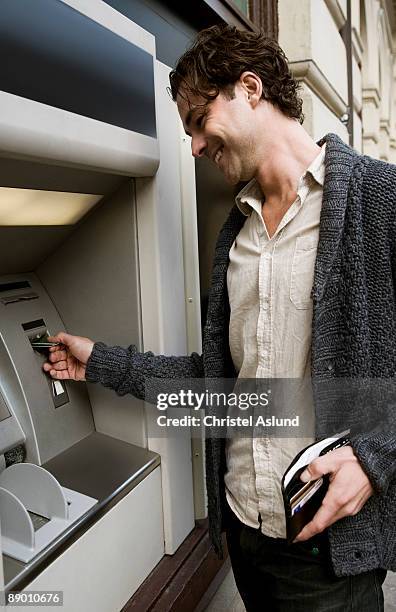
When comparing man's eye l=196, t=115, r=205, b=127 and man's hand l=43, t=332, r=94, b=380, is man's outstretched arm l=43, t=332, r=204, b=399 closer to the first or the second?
man's hand l=43, t=332, r=94, b=380

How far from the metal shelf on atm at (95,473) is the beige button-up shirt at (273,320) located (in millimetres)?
431

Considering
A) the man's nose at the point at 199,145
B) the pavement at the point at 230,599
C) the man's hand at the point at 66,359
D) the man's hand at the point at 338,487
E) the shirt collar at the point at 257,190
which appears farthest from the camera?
the pavement at the point at 230,599

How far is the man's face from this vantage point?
129 cm

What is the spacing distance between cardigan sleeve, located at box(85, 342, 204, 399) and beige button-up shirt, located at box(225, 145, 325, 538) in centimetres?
28

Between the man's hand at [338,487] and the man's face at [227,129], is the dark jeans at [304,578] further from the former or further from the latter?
the man's face at [227,129]

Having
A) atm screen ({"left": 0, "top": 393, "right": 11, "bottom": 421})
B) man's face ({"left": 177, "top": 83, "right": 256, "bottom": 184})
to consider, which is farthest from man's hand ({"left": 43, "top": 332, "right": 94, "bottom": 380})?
man's face ({"left": 177, "top": 83, "right": 256, "bottom": 184})

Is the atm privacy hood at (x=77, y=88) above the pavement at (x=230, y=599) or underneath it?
above

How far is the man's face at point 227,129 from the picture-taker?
4.22ft

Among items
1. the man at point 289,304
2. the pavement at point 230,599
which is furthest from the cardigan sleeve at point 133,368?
the pavement at point 230,599

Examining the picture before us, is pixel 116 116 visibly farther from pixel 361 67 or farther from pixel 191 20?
pixel 361 67

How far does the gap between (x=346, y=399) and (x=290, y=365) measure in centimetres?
13

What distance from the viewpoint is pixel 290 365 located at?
125 centimetres

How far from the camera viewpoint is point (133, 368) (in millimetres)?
1602

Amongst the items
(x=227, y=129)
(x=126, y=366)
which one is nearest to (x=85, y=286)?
(x=126, y=366)
